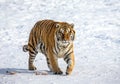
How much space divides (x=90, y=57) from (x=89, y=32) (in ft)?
7.97

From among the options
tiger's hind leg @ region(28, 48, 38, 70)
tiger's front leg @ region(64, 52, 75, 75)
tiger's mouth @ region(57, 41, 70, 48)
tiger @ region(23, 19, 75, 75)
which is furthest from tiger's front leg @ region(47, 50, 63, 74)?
tiger's hind leg @ region(28, 48, 38, 70)

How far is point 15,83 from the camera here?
8.55 meters

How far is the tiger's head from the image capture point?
8909mm

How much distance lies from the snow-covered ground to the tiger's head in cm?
61

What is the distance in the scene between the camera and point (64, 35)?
8914 millimetres

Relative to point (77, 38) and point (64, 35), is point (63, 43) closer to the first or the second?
point (64, 35)

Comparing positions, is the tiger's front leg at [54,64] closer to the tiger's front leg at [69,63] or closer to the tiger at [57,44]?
the tiger at [57,44]

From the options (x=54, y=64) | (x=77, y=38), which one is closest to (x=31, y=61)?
(x=54, y=64)

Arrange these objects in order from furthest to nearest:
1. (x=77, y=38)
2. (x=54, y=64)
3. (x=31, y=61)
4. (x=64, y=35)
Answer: (x=77, y=38), (x=31, y=61), (x=54, y=64), (x=64, y=35)

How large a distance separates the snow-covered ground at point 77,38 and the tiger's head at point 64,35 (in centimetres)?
61

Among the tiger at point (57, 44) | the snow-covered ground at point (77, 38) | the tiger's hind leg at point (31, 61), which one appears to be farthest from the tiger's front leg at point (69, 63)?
the tiger's hind leg at point (31, 61)

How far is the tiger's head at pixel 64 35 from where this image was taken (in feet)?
29.2

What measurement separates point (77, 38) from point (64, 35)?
3.70 meters

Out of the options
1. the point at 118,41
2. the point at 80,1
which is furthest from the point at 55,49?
the point at 80,1
